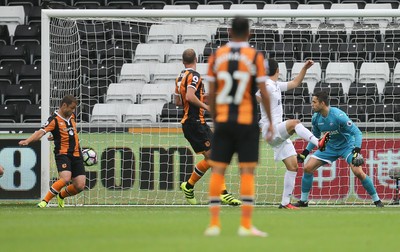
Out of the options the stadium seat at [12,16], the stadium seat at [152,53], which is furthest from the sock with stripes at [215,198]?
the stadium seat at [12,16]

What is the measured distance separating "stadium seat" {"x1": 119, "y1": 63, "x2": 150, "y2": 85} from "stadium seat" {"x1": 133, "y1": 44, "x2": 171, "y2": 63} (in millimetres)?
130

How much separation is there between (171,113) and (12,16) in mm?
9270

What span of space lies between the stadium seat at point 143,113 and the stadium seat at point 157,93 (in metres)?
0.11

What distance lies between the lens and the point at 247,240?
863 centimetres

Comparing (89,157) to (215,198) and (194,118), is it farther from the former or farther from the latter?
(215,198)

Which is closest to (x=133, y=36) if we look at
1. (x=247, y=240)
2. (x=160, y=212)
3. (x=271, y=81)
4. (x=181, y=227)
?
(x=271, y=81)

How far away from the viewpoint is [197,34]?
18328 millimetres

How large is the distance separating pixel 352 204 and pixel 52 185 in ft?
16.2

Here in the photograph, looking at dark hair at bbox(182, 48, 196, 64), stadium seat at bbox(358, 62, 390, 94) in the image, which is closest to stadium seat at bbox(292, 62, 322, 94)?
stadium seat at bbox(358, 62, 390, 94)

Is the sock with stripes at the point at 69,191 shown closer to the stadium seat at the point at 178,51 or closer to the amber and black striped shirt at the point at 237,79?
the stadium seat at the point at 178,51

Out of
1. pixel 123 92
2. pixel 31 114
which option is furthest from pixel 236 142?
pixel 31 114

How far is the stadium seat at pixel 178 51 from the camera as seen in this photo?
18.4 metres

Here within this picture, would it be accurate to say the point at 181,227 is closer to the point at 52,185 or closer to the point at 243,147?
the point at 243,147

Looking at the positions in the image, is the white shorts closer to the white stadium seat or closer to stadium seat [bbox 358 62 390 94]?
stadium seat [bbox 358 62 390 94]
